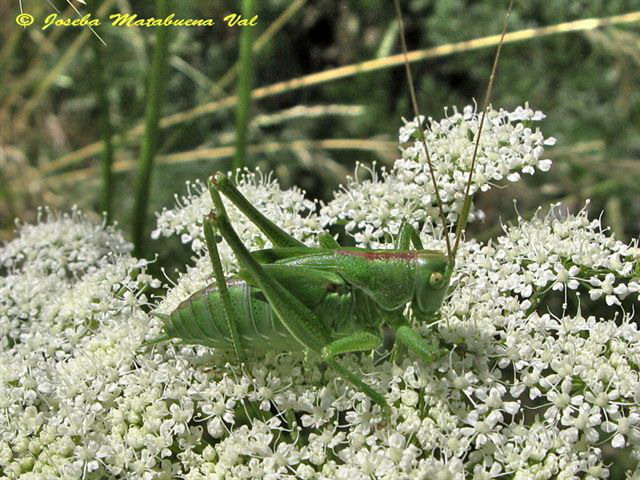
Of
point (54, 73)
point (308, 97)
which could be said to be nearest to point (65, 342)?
point (54, 73)

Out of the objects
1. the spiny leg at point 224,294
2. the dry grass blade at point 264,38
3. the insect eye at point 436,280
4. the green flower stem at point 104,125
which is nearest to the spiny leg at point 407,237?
the insect eye at point 436,280

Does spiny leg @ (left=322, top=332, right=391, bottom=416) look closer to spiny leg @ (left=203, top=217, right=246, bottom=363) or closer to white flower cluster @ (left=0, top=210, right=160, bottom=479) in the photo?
spiny leg @ (left=203, top=217, right=246, bottom=363)

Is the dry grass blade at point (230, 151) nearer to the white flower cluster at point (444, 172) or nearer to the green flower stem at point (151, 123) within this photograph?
the green flower stem at point (151, 123)

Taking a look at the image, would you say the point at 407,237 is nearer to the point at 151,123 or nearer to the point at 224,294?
the point at 224,294

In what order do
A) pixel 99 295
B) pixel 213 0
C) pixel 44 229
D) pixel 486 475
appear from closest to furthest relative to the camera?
pixel 486 475, pixel 99 295, pixel 44 229, pixel 213 0

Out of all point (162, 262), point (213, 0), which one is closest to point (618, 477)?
point (162, 262)

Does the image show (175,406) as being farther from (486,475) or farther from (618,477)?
(618,477)
